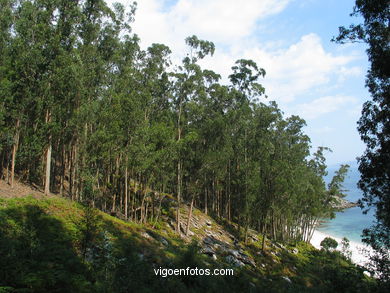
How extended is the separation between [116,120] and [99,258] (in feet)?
44.8

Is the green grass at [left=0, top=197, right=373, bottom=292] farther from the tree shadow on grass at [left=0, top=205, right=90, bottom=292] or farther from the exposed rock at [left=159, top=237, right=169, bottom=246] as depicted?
the exposed rock at [left=159, top=237, right=169, bottom=246]

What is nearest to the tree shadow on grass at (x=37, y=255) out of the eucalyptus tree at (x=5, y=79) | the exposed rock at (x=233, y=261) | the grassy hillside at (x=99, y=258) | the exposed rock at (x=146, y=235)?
the grassy hillside at (x=99, y=258)

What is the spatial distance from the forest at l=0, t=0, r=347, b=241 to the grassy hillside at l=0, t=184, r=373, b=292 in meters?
4.45

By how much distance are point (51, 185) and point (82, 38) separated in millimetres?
13075

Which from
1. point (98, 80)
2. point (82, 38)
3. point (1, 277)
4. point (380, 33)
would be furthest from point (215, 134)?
point (1, 277)

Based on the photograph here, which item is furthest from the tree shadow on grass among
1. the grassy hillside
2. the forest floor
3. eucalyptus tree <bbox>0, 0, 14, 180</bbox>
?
eucalyptus tree <bbox>0, 0, 14, 180</bbox>

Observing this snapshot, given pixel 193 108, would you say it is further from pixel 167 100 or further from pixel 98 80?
pixel 98 80

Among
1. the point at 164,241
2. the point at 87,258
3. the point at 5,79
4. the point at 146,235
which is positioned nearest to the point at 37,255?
the point at 87,258

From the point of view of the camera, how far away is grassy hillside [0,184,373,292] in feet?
23.3

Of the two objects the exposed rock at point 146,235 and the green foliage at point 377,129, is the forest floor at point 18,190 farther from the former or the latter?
the green foliage at point 377,129

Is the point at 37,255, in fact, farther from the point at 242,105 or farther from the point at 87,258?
the point at 242,105

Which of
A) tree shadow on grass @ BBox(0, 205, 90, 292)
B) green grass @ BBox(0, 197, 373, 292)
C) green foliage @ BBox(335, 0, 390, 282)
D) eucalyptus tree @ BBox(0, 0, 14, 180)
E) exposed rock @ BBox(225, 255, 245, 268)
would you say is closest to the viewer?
tree shadow on grass @ BBox(0, 205, 90, 292)

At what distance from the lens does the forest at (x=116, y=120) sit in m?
18.3

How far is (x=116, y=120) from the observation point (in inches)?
869
